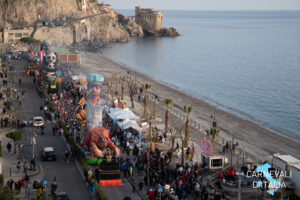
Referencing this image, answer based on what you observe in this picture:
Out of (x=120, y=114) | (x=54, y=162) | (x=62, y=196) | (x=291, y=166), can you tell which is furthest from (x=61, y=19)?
(x=291, y=166)

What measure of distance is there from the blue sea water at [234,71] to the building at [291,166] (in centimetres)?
2567

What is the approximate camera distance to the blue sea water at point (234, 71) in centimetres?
7275

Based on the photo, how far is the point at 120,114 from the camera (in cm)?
4656

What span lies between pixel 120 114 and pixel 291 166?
20.5 meters

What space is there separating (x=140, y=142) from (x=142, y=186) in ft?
34.0

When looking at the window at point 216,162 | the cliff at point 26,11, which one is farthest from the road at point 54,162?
the cliff at point 26,11

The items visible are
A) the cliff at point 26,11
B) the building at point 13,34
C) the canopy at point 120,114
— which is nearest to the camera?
the canopy at point 120,114

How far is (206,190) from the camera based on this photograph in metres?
29.7

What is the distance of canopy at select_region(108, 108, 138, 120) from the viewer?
45781 millimetres

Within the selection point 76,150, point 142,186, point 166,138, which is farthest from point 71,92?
point 142,186

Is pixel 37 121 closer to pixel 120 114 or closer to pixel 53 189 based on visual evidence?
pixel 120 114

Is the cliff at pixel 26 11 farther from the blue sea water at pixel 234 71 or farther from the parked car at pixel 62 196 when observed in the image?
the parked car at pixel 62 196

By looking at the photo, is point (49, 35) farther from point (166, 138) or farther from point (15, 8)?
point (166, 138)

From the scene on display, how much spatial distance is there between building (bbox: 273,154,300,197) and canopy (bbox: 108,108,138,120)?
57.5 feet
